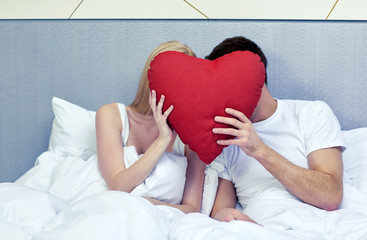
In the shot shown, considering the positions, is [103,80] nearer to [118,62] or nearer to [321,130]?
[118,62]

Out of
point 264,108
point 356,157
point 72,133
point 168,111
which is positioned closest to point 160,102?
point 168,111

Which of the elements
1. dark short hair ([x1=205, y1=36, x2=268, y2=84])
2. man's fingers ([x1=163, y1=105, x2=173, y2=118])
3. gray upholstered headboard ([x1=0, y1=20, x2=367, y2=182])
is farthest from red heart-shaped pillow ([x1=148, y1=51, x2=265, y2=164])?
gray upholstered headboard ([x1=0, y1=20, x2=367, y2=182])

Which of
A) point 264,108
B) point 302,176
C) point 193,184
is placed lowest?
point 193,184

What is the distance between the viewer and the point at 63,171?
56.1 inches

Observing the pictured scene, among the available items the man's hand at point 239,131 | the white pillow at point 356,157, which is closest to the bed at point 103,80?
the white pillow at point 356,157

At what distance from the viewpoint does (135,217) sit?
0.95 m

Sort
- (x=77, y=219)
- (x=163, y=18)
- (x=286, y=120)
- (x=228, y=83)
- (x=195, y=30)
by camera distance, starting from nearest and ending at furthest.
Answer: (x=77, y=219) < (x=228, y=83) < (x=286, y=120) < (x=195, y=30) < (x=163, y=18)

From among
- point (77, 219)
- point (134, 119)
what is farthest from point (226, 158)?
point (77, 219)

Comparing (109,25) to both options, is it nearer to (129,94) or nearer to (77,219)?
(129,94)

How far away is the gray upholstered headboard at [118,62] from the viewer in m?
1.60

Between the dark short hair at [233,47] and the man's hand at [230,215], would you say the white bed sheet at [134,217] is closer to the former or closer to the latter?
the man's hand at [230,215]

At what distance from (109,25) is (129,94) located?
295mm

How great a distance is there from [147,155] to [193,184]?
9.0 inches

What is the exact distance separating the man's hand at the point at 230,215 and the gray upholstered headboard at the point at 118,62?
0.59 m
